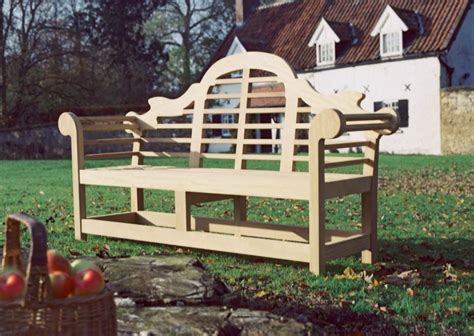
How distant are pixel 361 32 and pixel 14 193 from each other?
19.8m

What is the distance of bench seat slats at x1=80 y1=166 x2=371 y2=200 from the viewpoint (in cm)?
491

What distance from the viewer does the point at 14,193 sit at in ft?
37.6

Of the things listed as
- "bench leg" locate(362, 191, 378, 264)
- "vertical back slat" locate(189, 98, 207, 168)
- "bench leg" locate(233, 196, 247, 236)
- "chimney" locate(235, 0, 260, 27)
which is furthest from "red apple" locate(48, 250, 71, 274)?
"chimney" locate(235, 0, 260, 27)

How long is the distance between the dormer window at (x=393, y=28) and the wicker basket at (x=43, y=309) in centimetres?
2522

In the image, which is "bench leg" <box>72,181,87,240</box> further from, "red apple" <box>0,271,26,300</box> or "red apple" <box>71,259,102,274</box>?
"red apple" <box>0,271,26,300</box>

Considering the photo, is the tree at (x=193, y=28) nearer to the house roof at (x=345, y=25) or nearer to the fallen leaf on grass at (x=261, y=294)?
the house roof at (x=345, y=25)

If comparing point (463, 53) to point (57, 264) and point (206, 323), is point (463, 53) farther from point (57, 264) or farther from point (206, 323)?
point (57, 264)

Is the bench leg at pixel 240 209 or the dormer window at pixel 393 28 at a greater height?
the dormer window at pixel 393 28

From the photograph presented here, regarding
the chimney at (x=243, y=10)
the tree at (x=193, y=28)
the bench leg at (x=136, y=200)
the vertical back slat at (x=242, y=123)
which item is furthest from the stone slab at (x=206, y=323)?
the tree at (x=193, y=28)

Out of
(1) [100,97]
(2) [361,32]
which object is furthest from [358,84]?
(1) [100,97]

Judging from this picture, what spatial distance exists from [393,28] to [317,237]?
22.9 m

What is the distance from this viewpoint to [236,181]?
17.0 ft

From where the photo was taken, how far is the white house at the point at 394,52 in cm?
2536

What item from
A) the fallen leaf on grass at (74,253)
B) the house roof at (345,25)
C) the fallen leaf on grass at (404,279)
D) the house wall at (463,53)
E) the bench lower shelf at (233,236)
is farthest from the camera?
the house wall at (463,53)
